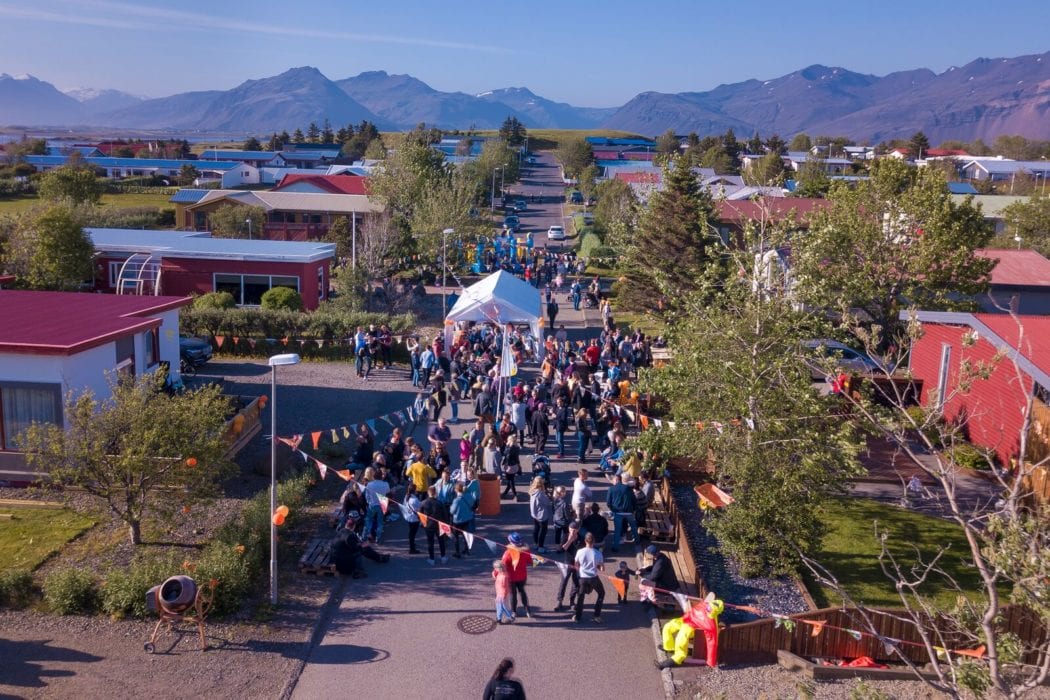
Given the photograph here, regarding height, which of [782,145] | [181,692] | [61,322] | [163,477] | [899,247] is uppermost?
[782,145]

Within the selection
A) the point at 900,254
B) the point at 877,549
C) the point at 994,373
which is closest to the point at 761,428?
the point at 877,549

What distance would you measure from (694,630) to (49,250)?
92.5ft

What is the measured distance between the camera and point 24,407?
52.2ft

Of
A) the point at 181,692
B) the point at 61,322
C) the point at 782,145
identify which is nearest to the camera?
the point at 181,692

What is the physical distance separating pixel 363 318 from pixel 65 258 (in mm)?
11520

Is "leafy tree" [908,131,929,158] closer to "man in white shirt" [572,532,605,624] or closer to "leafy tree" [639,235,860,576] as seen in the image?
"leafy tree" [639,235,860,576]

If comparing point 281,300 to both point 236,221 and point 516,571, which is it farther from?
point 516,571

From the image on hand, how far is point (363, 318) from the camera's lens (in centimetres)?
2809

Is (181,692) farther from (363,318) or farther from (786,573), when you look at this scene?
(363,318)

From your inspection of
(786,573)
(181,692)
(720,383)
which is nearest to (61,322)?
(181,692)

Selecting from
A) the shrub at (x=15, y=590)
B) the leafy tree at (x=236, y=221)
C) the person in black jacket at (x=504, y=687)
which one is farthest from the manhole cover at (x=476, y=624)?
the leafy tree at (x=236, y=221)

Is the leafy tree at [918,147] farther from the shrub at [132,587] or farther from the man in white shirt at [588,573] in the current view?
the shrub at [132,587]

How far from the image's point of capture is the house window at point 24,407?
52.0 feet

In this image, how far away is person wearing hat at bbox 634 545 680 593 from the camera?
11.4 metres
